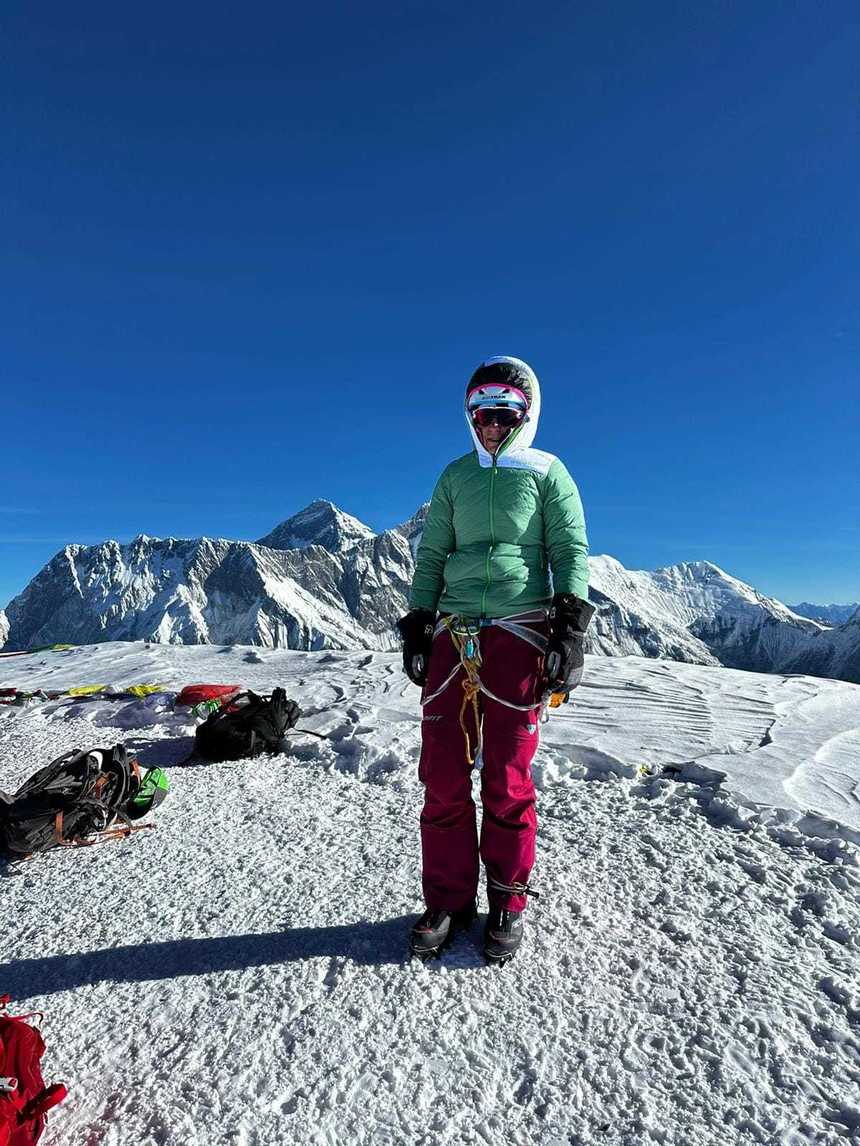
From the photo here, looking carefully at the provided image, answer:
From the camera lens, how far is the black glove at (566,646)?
2.94m

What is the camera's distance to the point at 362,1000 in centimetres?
252

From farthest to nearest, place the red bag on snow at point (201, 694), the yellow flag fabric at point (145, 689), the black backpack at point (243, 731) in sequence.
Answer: the yellow flag fabric at point (145, 689) < the red bag on snow at point (201, 694) < the black backpack at point (243, 731)

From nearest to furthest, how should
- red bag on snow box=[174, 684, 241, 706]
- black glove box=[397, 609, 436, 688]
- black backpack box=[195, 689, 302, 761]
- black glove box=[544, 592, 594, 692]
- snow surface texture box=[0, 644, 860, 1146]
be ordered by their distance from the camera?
snow surface texture box=[0, 644, 860, 1146] → black glove box=[544, 592, 594, 692] → black glove box=[397, 609, 436, 688] → black backpack box=[195, 689, 302, 761] → red bag on snow box=[174, 684, 241, 706]

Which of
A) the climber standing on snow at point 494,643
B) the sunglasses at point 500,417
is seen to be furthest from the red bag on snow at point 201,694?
the sunglasses at point 500,417

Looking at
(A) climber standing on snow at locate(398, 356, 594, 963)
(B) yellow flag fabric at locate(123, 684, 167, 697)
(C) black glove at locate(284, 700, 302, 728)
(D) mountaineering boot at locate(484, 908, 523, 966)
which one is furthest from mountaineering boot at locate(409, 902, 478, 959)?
(B) yellow flag fabric at locate(123, 684, 167, 697)

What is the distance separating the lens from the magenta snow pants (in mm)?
2943

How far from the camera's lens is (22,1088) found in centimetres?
192

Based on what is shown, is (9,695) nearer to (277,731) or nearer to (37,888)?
(277,731)

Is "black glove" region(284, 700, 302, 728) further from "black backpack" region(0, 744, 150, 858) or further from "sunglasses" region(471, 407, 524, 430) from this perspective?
"sunglasses" region(471, 407, 524, 430)

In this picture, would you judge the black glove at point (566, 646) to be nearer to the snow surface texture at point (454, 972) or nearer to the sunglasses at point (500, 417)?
the sunglasses at point (500, 417)

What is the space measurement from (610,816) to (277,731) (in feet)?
11.0

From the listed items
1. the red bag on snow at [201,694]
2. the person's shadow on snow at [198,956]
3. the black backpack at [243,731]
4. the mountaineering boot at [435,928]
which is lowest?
the person's shadow on snow at [198,956]

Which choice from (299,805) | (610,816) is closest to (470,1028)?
(610,816)

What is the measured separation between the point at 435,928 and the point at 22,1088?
163 centimetres
